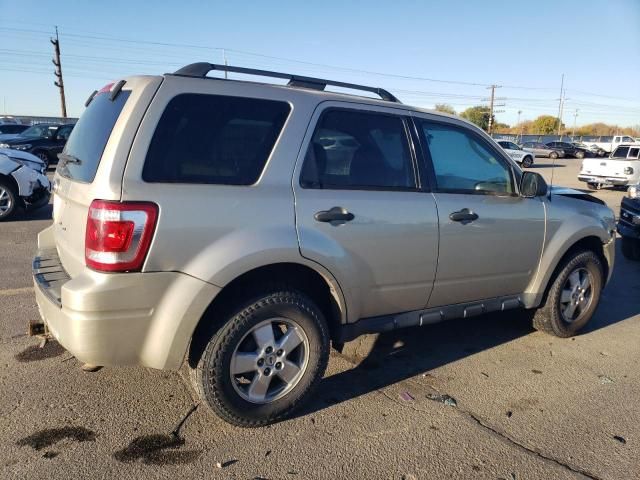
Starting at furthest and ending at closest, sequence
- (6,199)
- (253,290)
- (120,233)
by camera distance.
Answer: (6,199), (253,290), (120,233)

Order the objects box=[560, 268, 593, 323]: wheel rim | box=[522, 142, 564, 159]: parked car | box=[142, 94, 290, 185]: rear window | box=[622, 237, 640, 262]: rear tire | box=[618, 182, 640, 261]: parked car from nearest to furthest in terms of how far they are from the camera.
A: 1. box=[142, 94, 290, 185]: rear window
2. box=[560, 268, 593, 323]: wheel rim
3. box=[618, 182, 640, 261]: parked car
4. box=[622, 237, 640, 262]: rear tire
5. box=[522, 142, 564, 159]: parked car

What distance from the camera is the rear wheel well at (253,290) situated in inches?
112

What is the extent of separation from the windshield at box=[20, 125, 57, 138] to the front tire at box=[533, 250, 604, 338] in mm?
18504

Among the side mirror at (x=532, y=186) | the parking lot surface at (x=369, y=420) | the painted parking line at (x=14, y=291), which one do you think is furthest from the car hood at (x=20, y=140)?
the side mirror at (x=532, y=186)

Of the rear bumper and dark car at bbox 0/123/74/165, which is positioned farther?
dark car at bbox 0/123/74/165

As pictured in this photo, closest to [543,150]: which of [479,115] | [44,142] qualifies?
[479,115]

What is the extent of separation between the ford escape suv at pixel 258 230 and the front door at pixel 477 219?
1 centimetres

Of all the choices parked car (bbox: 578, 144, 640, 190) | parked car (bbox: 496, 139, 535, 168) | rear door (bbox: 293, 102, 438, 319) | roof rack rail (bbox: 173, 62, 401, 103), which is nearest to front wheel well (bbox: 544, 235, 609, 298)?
rear door (bbox: 293, 102, 438, 319)

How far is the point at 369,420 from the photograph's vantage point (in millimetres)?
3150

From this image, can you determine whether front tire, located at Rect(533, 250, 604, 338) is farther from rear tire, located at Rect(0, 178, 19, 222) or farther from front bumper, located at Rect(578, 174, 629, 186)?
front bumper, located at Rect(578, 174, 629, 186)

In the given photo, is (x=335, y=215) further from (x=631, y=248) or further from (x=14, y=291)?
(x=631, y=248)

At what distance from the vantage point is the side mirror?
4004mm

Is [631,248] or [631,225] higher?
[631,225]

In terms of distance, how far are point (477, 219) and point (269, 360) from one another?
5.77ft
